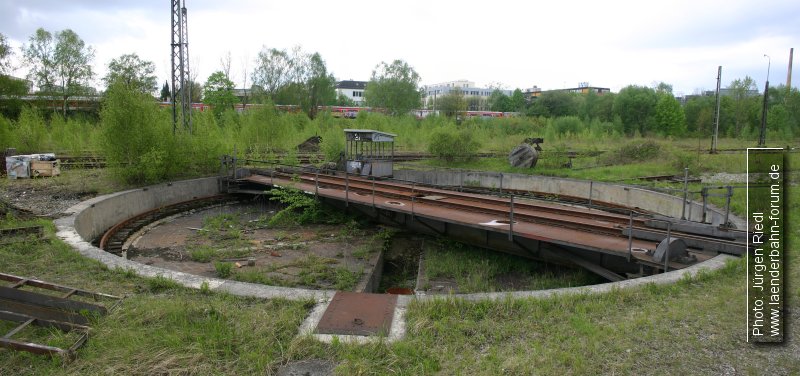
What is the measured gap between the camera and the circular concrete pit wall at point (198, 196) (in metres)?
7.29

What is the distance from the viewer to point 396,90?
70.0 metres

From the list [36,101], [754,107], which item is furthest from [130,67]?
[754,107]

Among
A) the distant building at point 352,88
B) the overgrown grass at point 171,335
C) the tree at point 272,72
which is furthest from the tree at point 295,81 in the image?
the distant building at point 352,88

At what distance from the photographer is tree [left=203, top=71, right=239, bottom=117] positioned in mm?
56750

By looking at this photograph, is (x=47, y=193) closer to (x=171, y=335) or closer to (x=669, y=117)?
(x=171, y=335)

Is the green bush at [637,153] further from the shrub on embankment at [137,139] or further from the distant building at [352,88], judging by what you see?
the distant building at [352,88]

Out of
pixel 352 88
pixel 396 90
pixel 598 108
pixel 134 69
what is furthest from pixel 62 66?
pixel 352 88

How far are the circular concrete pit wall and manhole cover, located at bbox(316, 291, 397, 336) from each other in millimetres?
299

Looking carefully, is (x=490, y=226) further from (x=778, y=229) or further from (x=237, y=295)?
(x=237, y=295)

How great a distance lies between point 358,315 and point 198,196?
50.0ft

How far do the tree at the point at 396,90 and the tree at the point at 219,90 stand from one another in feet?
67.5

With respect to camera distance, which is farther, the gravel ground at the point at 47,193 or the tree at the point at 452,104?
the tree at the point at 452,104

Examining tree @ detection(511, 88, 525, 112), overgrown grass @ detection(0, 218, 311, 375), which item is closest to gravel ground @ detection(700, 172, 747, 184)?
overgrown grass @ detection(0, 218, 311, 375)

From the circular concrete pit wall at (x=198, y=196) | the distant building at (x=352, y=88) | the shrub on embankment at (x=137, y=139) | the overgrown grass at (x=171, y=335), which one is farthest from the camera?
the distant building at (x=352, y=88)
